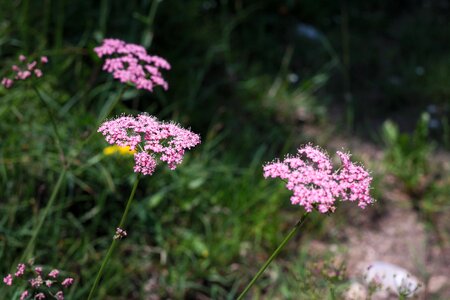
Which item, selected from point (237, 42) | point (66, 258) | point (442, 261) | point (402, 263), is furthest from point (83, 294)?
point (237, 42)

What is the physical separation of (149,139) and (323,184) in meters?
0.39

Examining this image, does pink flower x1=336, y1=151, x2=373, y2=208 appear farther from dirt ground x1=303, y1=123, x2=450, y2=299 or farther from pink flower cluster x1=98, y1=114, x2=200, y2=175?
dirt ground x1=303, y1=123, x2=450, y2=299

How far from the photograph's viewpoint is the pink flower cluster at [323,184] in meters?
1.18

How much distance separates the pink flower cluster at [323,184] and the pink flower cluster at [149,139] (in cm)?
→ 20

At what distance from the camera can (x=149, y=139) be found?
128cm

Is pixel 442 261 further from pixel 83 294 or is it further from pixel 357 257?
pixel 83 294

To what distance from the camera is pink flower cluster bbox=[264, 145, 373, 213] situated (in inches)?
46.4

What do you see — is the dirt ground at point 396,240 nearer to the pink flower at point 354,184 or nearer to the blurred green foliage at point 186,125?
the blurred green foliage at point 186,125

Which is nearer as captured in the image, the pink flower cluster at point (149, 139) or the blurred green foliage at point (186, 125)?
the pink flower cluster at point (149, 139)

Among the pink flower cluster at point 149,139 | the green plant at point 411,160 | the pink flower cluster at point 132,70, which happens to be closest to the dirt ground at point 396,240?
the green plant at point 411,160

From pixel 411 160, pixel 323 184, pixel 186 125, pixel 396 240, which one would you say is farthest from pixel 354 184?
pixel 411 160

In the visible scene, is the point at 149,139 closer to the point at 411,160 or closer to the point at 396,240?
the point at 396,240

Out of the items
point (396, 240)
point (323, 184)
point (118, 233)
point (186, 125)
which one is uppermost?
point (396, 240)

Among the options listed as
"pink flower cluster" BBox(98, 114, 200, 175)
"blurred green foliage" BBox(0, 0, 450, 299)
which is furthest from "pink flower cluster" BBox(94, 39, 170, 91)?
"pink flower cluster" BBox(98, 114, 200, 175)
